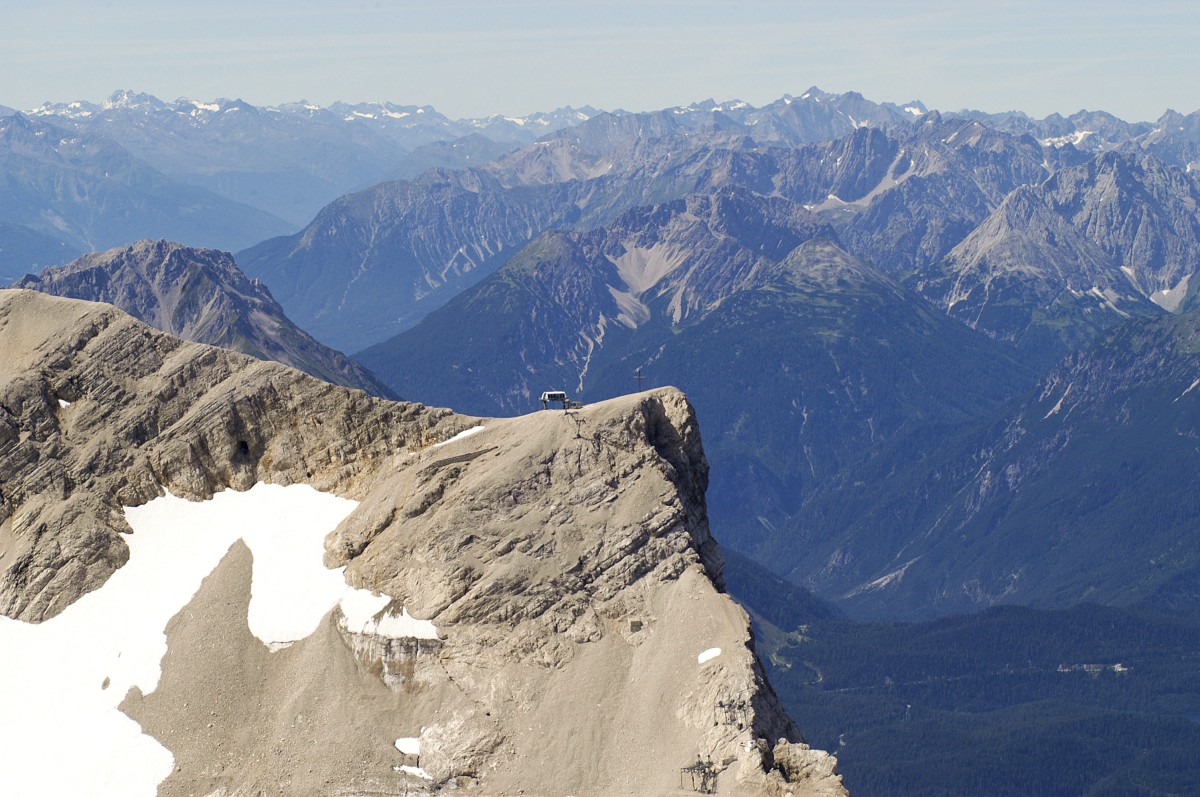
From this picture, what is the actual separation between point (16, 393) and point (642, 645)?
240 ft

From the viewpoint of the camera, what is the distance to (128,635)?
472 ft

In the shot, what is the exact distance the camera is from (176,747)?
130000 millimetres

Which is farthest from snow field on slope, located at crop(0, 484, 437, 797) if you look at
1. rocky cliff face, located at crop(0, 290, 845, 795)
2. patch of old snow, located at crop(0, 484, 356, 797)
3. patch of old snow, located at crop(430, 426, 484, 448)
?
patch of old snow, located at crop(430, 426, 484, 448)

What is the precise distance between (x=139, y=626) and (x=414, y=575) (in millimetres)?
28164

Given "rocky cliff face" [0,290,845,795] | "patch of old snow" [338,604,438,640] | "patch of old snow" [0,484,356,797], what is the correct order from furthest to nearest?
"patch of old snow" [338,604,438,640] < "patch of old snow" [0,484,356,797] < "rocky cliff face" [0,290,845,795]

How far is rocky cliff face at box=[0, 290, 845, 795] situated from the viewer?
4788 inches

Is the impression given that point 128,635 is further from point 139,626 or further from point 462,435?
point 462,435

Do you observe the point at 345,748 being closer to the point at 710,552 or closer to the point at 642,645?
the point at 642,645

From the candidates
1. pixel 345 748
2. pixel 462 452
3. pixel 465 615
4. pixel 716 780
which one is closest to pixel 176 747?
pixel 345 748

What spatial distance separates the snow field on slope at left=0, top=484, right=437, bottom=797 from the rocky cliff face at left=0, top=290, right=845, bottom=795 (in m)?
1.76

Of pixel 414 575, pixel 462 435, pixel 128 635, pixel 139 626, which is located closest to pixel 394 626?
pixel 414 575

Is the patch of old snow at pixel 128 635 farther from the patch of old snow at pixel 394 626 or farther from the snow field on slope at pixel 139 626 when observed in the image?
the patch of old snow at pixel 394 626

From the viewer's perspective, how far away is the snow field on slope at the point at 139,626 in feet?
434

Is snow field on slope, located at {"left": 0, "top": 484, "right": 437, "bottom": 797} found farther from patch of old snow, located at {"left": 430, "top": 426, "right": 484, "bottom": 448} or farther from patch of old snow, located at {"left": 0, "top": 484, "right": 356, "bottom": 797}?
patch of old snow, located at {"left": 430, "top": 426, "right": 484, "bottom": 448}
